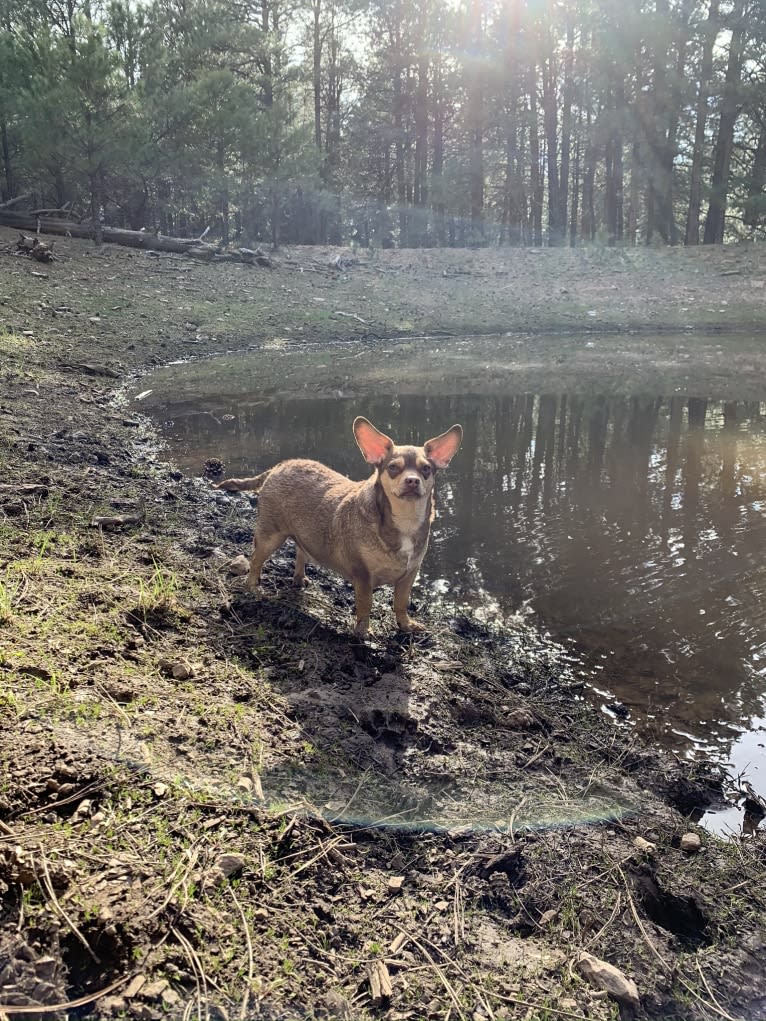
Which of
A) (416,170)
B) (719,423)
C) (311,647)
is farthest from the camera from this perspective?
(416,170)

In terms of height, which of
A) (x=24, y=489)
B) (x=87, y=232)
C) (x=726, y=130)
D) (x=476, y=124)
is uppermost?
(x=476, y=124)

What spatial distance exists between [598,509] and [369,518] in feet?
13.5

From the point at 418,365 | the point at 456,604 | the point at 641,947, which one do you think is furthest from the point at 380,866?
the point at 418,365

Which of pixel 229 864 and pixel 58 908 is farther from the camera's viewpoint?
pixel 229 864

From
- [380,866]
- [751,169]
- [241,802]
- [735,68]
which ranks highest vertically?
[735,68]

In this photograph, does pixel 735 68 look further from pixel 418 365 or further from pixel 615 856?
pixel 615 856

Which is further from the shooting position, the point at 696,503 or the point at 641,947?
the point at 696,503

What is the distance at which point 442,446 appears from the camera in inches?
212

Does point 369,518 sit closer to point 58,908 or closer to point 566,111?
point 58,908

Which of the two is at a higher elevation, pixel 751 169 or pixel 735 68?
pixel 735 68

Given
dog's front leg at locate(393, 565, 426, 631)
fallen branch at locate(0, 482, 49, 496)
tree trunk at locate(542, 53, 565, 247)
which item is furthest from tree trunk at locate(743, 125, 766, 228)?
fallen branch at locate(0, 482, 49, 496)

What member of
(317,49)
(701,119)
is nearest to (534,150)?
(701,119)

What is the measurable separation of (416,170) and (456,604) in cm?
4266

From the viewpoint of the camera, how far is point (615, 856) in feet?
10.7
